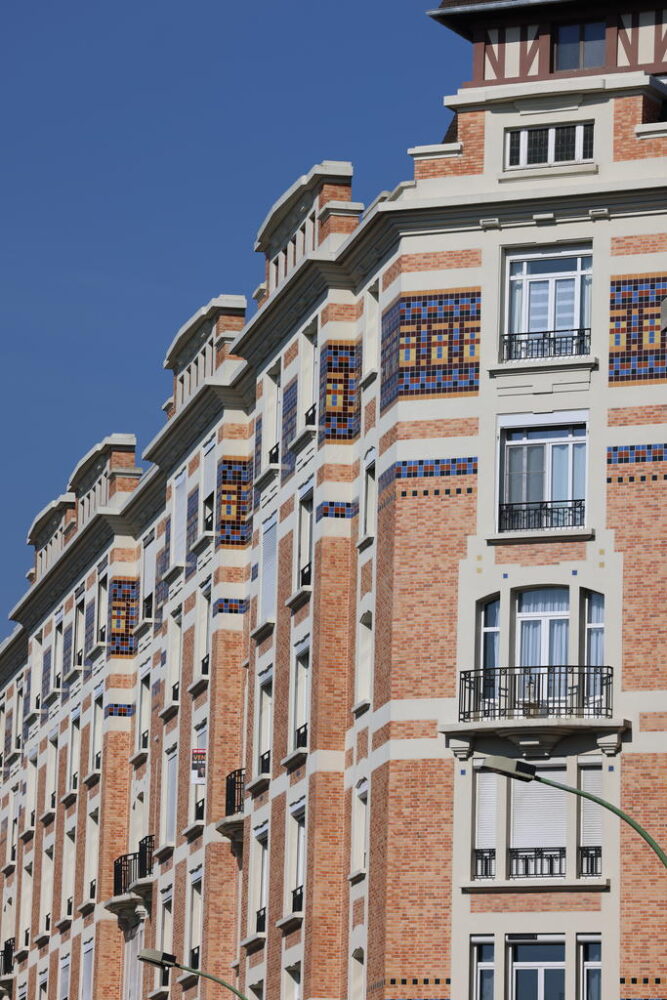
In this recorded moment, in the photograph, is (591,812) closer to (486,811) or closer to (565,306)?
(486,811)

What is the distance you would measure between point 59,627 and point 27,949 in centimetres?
942

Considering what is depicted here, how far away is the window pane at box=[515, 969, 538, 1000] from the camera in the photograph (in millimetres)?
52688

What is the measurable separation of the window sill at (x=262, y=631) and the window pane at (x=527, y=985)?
12.2 meters

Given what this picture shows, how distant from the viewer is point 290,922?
5897 centimetres

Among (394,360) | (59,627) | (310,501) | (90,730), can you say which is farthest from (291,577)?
(59,627)

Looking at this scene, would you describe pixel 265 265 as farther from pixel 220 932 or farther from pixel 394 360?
pixel 220 932

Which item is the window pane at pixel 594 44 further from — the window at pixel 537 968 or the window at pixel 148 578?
the window at pixel 148 578

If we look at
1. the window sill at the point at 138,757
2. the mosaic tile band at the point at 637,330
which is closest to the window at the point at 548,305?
the mosaic tile band at the point at 637,330

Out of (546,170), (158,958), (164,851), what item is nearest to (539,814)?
(158,958)

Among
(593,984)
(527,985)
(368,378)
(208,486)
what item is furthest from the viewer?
(208,486)

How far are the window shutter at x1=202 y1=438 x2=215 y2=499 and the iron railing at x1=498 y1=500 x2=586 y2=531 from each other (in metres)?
14.3

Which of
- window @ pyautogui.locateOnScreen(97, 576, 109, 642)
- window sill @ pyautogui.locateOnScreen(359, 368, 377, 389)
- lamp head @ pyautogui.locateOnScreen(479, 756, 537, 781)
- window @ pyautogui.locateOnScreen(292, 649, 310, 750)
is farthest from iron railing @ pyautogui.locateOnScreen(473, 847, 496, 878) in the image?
window @ pyautogui.locateOnScreen(97, 576, 109, 642)

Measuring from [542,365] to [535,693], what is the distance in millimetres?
6332

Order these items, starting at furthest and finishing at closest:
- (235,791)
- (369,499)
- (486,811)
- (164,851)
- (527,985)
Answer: (164,851)
(235,791)
(369,499)
(486,811)
(527,985)
